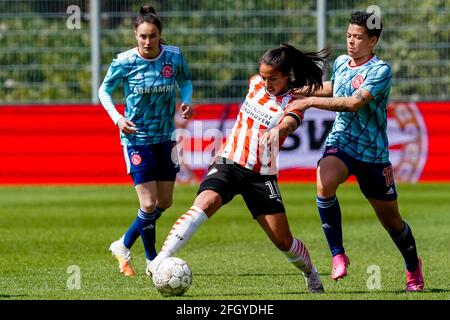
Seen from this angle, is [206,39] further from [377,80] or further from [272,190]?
[272,190]

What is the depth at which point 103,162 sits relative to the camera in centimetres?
2280

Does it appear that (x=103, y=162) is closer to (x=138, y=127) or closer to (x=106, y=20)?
(x=106, y=20)

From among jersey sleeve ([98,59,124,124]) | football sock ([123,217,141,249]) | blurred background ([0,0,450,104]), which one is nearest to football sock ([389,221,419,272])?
football sock ([123,217,141,249])

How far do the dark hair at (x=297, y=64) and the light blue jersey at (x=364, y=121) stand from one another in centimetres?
28

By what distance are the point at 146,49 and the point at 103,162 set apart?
12415 mm

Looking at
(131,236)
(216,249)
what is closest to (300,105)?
(131,236)

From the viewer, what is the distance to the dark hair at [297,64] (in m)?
8.73

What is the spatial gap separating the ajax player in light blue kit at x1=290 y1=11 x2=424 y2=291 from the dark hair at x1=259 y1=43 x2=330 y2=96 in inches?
7.8

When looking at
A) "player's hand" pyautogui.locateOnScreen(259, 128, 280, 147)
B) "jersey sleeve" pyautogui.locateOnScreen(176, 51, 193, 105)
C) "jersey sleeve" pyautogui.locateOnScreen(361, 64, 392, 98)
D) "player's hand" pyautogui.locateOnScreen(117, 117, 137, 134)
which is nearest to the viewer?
"player's hand" pyautogui.locateOnScreen(259, 128, 280, 147)

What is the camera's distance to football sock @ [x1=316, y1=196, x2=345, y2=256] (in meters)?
9.55

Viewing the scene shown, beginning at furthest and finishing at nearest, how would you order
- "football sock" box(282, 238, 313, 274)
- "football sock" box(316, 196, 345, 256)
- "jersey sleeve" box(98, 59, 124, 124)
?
"jersey sleeve" box(98, 59, 124, 124) < "football sock" box(316, 196, 345, 256) < "football sock" box(282, 238, 313, 274)

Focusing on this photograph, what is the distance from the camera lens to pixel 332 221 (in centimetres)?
958

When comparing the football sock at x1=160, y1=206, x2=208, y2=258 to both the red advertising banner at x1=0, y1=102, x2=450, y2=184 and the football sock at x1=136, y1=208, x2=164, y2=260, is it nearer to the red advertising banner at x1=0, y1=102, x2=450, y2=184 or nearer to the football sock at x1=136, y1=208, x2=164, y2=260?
the football sock at x1=136, y1=208, x2=164, y2=260

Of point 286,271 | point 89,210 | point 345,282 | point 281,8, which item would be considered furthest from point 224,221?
point 281,8
